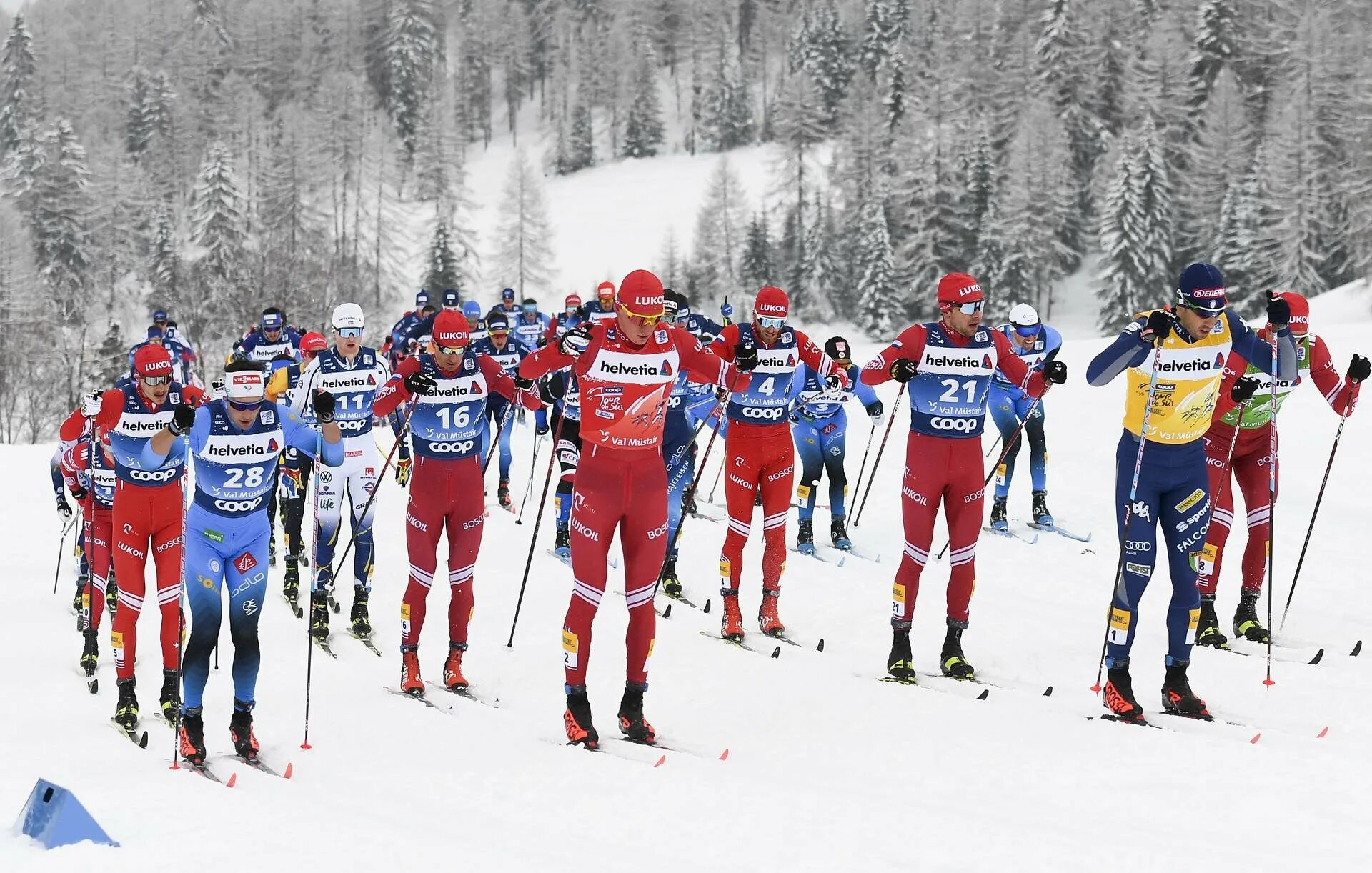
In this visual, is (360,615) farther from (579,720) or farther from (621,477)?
(621,477)

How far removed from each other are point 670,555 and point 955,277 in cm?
403

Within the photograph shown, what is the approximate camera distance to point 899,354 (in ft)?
25.5

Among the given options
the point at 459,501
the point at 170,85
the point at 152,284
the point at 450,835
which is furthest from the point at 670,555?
the point at 170,85

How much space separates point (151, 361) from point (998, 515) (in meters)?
9.00

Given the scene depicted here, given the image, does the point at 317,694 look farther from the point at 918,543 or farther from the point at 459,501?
the point at 918,543

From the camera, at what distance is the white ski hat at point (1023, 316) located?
12.1 meters

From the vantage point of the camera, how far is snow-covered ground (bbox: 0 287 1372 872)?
457 cm

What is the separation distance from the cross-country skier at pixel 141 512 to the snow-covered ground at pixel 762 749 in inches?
16.6

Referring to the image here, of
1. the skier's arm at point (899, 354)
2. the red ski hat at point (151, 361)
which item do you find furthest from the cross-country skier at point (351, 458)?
the skier's arm at point (899, 354)

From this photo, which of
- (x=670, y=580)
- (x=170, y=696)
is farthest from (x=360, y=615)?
(x=670, y=580)

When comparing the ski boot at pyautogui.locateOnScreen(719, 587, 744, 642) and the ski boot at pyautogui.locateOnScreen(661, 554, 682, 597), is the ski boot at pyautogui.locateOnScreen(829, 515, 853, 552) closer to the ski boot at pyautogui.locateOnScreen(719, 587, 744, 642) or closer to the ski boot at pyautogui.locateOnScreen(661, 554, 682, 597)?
the ski boot at pyautogui.locateOnScreen(661, 554, 682, 597)

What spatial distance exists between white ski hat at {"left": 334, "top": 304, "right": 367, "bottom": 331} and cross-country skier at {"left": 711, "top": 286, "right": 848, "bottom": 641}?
3.54 meters

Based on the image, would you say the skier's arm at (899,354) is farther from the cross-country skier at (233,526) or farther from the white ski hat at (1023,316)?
the white ski hat at (1023,316)

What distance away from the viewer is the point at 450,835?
4816mm
